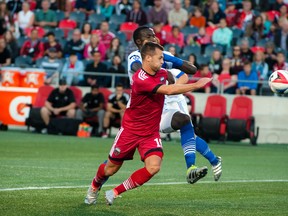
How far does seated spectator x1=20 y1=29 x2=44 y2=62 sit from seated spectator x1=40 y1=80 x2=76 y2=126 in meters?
3.01

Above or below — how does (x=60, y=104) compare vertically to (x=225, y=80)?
below

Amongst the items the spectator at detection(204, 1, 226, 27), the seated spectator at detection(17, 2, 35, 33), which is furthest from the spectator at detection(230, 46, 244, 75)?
the seated spectator at detection(17, 2, 35, 33)

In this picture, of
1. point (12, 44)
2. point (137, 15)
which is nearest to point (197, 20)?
point (137, 15)

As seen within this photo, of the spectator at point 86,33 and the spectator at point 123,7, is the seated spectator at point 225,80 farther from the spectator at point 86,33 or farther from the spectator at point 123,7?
the spectator at point 123,7

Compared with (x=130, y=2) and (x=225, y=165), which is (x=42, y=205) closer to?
(x=225, y=165)

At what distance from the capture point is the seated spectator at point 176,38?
27.1m

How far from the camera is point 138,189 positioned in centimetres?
1237

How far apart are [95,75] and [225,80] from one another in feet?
12.3

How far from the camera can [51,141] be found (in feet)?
71.6

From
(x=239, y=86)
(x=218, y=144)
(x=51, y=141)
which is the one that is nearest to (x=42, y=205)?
(x=51, y=141)

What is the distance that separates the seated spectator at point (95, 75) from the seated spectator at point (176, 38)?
2.35m

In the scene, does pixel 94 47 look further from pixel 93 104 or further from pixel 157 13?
pixel 93 104

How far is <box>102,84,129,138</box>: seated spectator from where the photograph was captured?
24.2 meters

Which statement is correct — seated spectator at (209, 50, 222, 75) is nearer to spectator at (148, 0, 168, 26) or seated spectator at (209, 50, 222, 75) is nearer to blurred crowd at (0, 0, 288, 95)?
blurred crowd at (0, 0, 288, 95)
